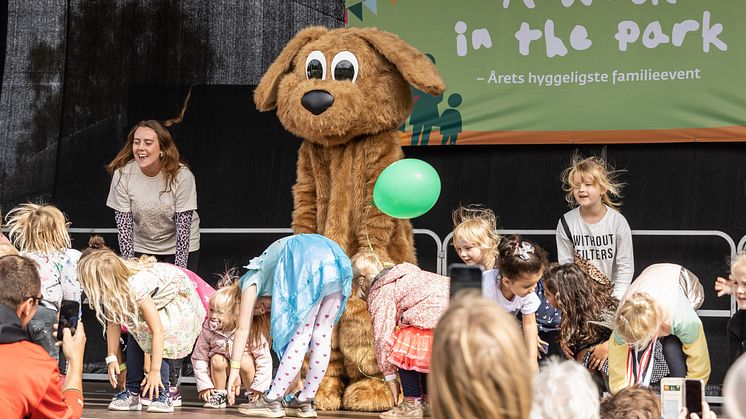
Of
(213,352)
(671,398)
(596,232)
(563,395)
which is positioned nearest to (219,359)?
(213,352)

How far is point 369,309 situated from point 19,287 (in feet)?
6.88

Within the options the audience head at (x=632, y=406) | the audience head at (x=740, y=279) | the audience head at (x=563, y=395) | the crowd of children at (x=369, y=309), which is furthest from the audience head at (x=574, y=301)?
the audience head at (x=563, y=395)

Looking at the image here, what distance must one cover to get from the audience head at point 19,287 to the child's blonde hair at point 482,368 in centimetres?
210

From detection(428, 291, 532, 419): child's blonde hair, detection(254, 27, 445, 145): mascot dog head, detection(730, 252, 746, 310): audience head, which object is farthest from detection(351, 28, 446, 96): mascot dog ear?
detection(428, 291, 532, 419): child's blonde hair

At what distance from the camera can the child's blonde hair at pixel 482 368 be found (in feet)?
5.89

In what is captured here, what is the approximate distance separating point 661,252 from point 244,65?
9.39 ft

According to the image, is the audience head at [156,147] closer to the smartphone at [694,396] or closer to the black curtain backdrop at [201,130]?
the black curtain backdrop at [201,130]

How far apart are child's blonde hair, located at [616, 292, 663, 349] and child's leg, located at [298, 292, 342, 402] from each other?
1.30 meters

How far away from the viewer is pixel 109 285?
5250mm

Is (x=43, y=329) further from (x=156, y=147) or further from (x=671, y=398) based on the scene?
(x=671, y=398)

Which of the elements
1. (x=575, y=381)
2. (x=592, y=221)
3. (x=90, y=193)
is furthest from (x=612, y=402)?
(x=90, y=193)

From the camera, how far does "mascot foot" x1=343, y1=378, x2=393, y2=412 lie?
216 inches

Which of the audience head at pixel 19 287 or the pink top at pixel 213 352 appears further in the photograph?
the pink top at pixel 213 352

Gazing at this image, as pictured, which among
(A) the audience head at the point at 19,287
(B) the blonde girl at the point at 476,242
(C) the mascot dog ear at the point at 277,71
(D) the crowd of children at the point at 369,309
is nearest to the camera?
(A) the audience head at the point at 19,287
